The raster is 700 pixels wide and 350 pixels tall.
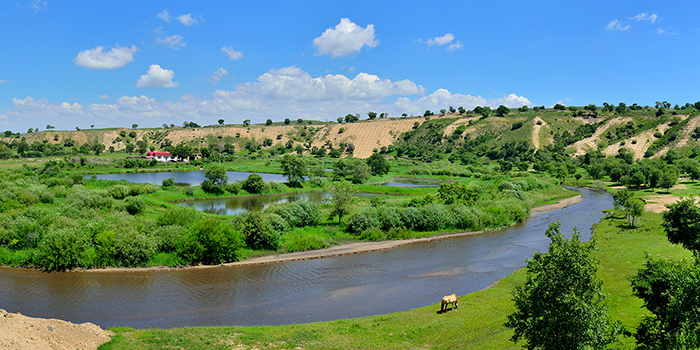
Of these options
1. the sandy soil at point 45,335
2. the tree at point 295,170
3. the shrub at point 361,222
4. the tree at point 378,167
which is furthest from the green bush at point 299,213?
the tree at point 378,167

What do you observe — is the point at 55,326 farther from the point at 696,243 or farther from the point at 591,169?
the point at 591,169

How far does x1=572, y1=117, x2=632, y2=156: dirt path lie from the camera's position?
15162 cm

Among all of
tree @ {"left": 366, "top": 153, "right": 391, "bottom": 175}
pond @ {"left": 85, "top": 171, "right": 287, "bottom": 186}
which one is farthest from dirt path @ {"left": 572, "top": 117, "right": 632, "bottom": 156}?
pond @ {"left": 85, "top": 171, "right": 287, "bottom": 186}

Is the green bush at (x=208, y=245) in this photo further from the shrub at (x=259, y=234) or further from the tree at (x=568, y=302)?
the tree at (x=568, y=302)

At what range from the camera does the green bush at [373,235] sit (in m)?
49.8

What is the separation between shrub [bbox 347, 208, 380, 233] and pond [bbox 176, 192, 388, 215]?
13.9m

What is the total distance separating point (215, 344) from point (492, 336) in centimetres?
1539

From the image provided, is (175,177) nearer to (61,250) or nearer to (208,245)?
(61,250)

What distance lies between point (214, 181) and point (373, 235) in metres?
49.0

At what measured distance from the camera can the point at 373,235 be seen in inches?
A: 1971

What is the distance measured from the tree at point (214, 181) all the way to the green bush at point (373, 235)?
4585cm

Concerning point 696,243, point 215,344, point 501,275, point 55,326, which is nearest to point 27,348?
point 55,326

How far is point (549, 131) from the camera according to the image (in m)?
175

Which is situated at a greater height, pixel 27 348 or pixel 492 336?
pixel 27 348
